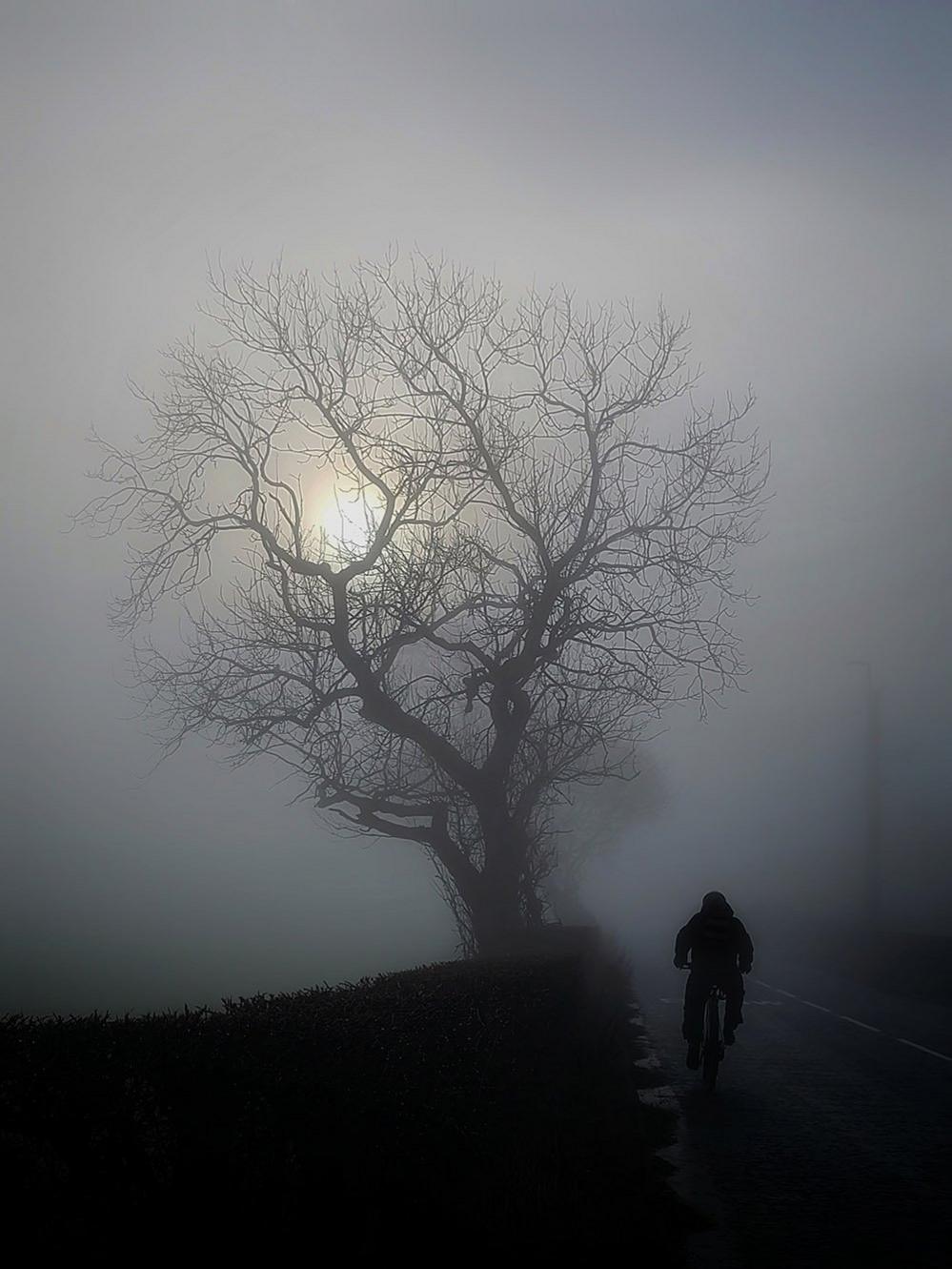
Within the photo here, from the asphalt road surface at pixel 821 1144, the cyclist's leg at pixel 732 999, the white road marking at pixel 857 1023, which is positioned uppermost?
the cyclist's leg at pixel 732 999

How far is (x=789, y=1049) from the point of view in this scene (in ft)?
52.5

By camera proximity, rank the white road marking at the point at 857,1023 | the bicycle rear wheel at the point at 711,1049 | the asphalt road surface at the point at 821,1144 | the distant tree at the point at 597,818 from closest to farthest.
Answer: the asphalt road surface at the point at 821,1144
the bicycle rear wheel at the point at 711,1049
the white road marking at the point at 857,1023
the distant tree at the point at 597,818

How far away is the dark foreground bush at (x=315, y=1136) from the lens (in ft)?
16.6

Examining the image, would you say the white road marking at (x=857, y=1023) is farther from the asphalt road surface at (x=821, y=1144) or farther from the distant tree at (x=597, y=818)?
the distant tree at (x=597, y=818)

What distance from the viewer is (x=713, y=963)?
43.0ft

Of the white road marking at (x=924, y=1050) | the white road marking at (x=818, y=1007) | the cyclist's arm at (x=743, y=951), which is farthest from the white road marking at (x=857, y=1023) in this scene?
the cyclist's arm at (x=743, y=951)

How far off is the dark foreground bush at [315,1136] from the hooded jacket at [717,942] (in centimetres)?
403

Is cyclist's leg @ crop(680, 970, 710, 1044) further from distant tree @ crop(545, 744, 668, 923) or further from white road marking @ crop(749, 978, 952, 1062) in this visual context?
distant tree @ crop(545, 744, 668, 923)

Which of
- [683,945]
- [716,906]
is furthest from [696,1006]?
[716,906]

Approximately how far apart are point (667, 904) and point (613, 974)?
8629cm

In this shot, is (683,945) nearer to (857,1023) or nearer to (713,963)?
(713,963)

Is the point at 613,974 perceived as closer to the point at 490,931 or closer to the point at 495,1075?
the point at 490,931

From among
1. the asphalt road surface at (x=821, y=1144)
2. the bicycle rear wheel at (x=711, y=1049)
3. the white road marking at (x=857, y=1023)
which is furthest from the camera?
the white road marking at (x=857, y=1023)

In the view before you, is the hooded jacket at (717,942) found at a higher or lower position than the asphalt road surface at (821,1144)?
higher
